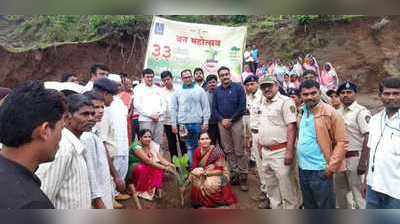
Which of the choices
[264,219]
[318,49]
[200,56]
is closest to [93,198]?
[264,219]

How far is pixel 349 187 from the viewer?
2.19 m

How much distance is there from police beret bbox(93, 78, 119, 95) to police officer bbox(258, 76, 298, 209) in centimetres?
67

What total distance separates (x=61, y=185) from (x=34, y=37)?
98 centimetres

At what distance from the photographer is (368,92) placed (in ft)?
6.99

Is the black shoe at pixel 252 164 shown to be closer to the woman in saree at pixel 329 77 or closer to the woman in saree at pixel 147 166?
the woman in saree at pixel 147 166

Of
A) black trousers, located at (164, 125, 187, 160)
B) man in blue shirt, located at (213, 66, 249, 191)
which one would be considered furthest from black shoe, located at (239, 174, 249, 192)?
black trousers, located at (164, 125, 187, 160)

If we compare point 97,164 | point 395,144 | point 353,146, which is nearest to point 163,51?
point 97,164

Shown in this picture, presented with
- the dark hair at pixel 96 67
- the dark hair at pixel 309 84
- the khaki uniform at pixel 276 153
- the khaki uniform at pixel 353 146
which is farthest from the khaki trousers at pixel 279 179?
the dark hair at pixel 96 67

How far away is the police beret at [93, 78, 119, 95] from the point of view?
7.11 ft

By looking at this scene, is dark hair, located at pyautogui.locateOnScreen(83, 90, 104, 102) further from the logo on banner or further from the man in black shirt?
the man in black shirt

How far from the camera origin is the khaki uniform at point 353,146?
2162 millimetres

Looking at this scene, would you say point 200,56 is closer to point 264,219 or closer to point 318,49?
point 318,49

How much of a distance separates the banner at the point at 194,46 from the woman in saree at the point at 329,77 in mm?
368

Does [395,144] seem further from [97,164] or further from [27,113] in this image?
[27,113]
